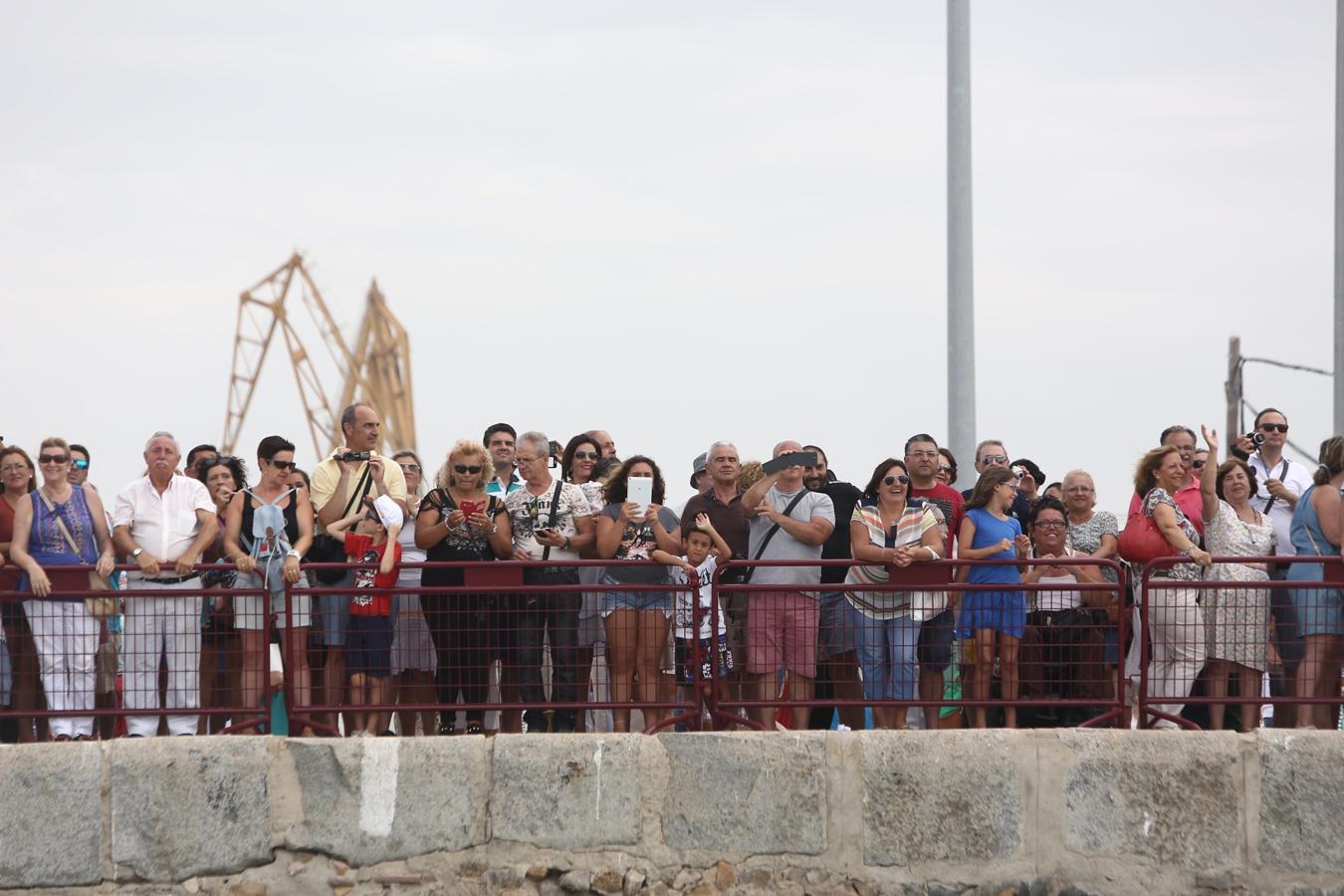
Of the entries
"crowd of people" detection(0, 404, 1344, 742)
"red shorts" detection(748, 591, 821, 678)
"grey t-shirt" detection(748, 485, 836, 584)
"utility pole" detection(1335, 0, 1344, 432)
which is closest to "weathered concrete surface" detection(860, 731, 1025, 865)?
"crowd of people" detection(0, 404, 1344, 742)

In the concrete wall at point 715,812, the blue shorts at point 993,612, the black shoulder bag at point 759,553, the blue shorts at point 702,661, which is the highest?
the black shoulder bag at point 759,553

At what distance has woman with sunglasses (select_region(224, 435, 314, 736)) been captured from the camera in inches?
342

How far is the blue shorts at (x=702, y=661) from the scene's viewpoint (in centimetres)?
873

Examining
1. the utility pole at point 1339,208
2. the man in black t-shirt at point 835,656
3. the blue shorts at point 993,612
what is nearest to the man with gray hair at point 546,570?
the man in black t-shirt at point 835,656

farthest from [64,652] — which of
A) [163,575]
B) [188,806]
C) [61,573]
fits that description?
[188,806]

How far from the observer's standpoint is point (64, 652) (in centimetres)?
862

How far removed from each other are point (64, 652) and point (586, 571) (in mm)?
2764

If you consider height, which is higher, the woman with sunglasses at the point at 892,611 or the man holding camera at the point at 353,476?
the man holding camera at the point at 353,476

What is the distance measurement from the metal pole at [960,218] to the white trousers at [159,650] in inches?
218

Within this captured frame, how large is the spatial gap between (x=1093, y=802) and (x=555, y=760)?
8.98ft

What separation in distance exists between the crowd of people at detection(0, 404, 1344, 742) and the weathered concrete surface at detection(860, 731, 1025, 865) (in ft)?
0.88

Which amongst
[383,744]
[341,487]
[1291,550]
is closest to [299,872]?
[383,744]

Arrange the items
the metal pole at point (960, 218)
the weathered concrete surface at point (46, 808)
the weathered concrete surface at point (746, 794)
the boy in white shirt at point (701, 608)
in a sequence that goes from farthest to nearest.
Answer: the metal pole at point (960, 218)
the boy in white shirt at point (701, 608)
the weathered concrete surface at point (746, 794)
the weathered concrete surface at point (46, 808)

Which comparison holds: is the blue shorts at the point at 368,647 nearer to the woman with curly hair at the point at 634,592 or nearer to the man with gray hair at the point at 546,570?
the man with gray hair at the point at 546,570
